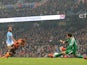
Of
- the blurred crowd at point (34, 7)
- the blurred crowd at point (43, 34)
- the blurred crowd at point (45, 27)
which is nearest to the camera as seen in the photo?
the blurred crowd at point (43, 34)

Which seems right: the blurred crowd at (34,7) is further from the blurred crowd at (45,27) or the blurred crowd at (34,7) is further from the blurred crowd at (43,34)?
the blurred crowd at (43,34)

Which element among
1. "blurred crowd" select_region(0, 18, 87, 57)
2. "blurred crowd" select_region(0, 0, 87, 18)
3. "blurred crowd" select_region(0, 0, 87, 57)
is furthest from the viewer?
"blurred crowd" select_region(0, 0, 87, 18)

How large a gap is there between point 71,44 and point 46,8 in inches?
1077

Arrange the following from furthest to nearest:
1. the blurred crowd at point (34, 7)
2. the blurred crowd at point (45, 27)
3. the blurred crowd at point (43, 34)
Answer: the blurred crowd at point (34, 7)
the blurred crowd at point (45, 27)
the blurred crowd at point (43, 34)

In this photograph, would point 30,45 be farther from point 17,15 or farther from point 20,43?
point 20,43

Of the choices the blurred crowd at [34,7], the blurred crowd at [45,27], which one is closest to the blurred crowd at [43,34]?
the blurred crowd at [45,27]

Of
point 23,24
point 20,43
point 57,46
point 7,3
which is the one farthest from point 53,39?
point 20,43

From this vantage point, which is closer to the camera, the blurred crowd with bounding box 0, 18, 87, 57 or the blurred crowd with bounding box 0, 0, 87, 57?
the blurred crowd with bounding box 0, 18, 87, 57

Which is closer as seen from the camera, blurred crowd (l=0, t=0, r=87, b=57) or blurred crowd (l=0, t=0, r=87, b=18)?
blurred crowd (l=0, t=0, r=87, b=57)

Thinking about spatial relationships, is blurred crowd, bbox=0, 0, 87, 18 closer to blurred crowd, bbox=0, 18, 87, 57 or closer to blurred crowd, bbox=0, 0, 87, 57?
blurred crowd, bbox=0, 0, 87, 57

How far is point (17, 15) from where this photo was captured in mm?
43906

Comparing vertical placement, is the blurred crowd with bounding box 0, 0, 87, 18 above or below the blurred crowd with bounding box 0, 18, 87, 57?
above

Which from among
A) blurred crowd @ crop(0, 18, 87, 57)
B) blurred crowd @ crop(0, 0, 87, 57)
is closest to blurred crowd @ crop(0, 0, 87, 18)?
blurred crowd @ crop(0, 0, 87, 57)

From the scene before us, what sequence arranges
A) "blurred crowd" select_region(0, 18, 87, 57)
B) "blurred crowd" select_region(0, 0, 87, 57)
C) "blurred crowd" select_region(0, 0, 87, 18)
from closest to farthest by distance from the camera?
"blurred crowd" select_region(0, 18, 87, 57) → "blurred crowd" select_region(0, 0, 87, 57) → "blurred crowd" select_region(0, 0, 87, 18)
